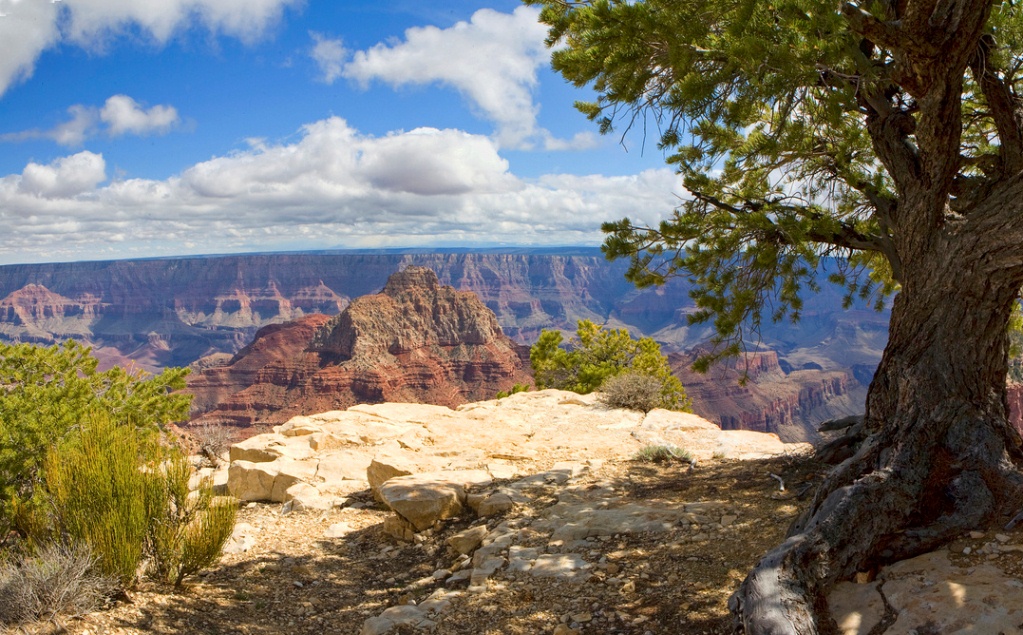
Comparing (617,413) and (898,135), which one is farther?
(617,413)

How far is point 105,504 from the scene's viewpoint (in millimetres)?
5566

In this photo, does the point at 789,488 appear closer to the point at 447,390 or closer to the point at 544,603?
the point at 544,603

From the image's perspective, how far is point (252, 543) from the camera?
315 inches

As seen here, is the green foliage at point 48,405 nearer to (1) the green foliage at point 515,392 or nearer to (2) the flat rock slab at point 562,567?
(2) the flat rock slab at point 562,567

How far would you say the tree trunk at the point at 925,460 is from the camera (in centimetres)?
418

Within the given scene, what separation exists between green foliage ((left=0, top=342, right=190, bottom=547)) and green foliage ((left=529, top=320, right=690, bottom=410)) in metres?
13.8

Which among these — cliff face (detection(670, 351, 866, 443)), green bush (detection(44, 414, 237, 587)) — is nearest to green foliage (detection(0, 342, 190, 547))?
green bush (detection(44, 414, 237, 587))

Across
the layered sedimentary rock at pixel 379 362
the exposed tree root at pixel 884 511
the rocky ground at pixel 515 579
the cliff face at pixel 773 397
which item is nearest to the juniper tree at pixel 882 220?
the exposed tree root at pixel 884 511

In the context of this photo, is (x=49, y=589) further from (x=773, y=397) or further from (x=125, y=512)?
(x=773, y=397)

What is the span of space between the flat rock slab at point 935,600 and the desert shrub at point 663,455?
5.40 m

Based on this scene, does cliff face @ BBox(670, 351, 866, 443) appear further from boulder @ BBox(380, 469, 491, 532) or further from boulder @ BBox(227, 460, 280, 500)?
boulder @ BBox(380, 469, 491, 532)

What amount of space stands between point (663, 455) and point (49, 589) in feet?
24.7

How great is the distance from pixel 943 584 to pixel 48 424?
9659mm

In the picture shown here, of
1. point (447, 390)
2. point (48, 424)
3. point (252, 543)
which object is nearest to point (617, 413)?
point (252, 543)
